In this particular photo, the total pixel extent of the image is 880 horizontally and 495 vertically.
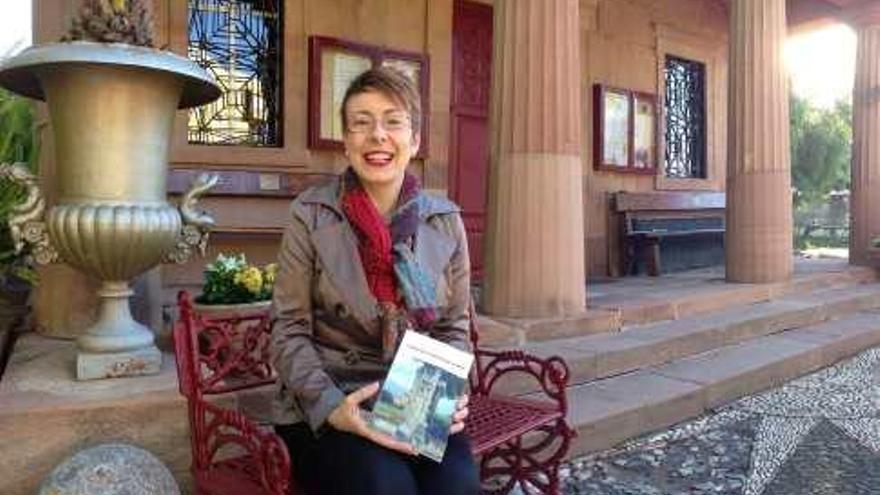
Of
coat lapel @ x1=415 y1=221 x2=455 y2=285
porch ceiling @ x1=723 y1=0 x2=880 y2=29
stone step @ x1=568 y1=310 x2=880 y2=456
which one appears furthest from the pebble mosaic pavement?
porch ceiling @ x1=723 y1=0 x2=880 y2=29

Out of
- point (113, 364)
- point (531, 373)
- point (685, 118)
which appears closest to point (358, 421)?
point (531, 373)

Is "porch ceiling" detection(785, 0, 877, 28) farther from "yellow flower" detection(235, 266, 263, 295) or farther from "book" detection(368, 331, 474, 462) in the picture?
"book" detection(368, 331, 474, 462)

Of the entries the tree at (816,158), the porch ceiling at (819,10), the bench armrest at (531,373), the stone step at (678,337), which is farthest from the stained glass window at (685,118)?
the tree at (816,158)

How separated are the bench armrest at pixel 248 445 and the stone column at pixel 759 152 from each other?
6.19m

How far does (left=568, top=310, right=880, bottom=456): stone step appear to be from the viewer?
410 centimetres

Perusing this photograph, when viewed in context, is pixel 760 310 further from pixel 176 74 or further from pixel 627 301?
pixel 176 74

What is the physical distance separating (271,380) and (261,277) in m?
1.19

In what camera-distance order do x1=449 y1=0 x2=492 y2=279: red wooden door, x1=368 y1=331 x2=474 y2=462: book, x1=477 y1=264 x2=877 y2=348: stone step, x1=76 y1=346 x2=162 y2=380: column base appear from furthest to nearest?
x1=449 y1=0 x2=492 y2=279: red wooden door < x1=477 y1=264 x2=877 y2=348: stone step < x1=76 y1=346 x2=162 y2=380: column base < x1=368 y1=331 x2=474 y2=462: book

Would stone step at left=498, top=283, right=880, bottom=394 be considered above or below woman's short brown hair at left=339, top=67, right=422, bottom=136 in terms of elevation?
below

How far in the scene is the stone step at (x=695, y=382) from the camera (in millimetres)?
4098

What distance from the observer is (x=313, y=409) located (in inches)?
85.7

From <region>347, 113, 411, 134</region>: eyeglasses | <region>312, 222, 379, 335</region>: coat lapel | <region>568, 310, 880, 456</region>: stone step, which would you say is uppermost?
<region>347, 113, 411, 134</region>: eyeglasses

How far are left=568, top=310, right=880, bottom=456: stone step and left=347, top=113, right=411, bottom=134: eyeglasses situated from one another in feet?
7.02

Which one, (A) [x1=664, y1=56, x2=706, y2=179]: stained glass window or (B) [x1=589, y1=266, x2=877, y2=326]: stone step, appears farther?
(A) [x1=664, y1=56, x2=706, y2=179]: stained glass window
